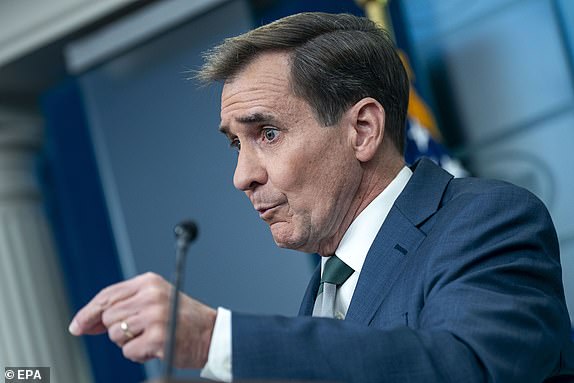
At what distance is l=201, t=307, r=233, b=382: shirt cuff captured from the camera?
4.46 ft

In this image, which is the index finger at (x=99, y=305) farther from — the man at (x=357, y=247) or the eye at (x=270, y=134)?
the eye at (x=270, y=134)

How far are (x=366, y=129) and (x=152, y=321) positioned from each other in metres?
0.76

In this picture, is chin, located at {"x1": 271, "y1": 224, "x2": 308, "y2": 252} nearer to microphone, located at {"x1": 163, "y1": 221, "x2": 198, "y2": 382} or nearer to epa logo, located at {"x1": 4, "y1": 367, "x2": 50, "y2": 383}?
epa logo, located at {"x1": 4, "y1": 367, "x2": 50, "y2": 383}

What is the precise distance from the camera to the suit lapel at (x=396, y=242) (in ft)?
5.54

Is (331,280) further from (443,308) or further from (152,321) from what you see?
(152,321)

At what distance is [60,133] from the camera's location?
4.25 meters

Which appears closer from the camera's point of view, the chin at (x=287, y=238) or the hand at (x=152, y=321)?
the hand at (x=152, y=321)

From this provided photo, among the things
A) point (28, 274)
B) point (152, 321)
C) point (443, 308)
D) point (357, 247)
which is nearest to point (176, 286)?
point (152, 321)

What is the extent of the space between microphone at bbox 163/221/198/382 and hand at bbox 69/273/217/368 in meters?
0.02

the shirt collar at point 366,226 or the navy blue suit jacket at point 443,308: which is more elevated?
the shirt collar at point 366,226

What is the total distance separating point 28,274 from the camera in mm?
4504

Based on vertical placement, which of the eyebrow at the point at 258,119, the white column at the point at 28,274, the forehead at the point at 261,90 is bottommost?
the white column at the point at 28,274

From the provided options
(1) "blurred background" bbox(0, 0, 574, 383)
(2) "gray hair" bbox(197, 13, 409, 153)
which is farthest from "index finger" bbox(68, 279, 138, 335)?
(1) "blurred background" bbox(0, 0, 574, 383)

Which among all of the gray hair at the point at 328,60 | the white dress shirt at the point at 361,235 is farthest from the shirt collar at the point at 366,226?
the gray hair at the point at 328,60
